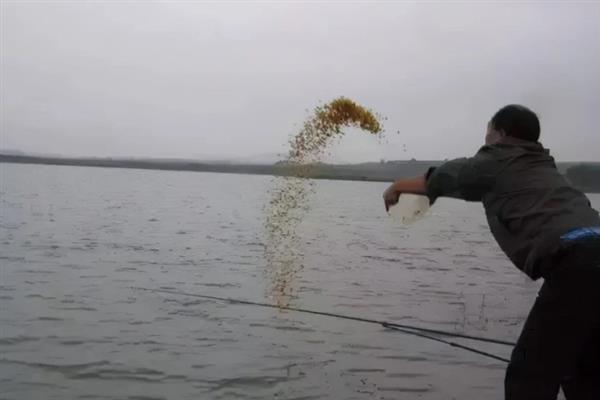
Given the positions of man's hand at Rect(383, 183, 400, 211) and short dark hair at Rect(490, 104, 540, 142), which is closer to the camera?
short dark hair at Rect(490, 104, 540, 142)

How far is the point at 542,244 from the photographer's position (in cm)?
389

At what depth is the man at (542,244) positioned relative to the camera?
12.7 feet

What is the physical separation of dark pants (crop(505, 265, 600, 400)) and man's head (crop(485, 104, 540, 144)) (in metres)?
0.94

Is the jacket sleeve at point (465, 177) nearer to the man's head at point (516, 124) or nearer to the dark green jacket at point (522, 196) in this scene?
the dark green jacket at point (522, 196)

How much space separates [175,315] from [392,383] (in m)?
3.85

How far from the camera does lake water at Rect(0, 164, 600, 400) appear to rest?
7094 millimetres

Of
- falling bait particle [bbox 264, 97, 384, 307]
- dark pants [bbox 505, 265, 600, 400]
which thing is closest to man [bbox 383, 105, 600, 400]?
dark pants [bbox 505, 265, 600, 400]

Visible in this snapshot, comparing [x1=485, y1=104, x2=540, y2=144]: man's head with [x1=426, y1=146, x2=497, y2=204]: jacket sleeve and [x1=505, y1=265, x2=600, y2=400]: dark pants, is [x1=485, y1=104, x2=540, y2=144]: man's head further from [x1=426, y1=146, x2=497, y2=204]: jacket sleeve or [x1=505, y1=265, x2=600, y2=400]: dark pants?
[x1=505, y1=265, x2=600, y2=400]: dark pants

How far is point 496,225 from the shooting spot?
4.24 meters

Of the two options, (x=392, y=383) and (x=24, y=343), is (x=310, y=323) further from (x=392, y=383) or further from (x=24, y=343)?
(x=24, y=343)

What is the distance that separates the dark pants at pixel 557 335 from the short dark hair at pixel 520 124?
94 centimetres

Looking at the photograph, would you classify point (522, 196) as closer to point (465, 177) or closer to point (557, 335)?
point (465, 177)

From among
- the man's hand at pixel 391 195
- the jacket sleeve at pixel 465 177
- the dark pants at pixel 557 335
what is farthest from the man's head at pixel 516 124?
the dark pants at pixel 557 335

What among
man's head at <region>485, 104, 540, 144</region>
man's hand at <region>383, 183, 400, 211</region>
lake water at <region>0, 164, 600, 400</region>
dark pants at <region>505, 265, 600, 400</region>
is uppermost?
man's head at <region>485, 104, 540, 144</region>
